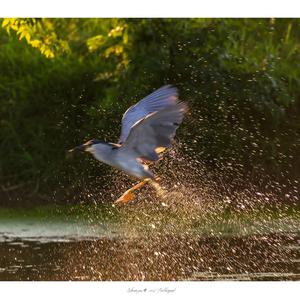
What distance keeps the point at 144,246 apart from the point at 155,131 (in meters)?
2.27

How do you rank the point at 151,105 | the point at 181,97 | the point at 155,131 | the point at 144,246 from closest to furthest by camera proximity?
the point at 155,131 < the point at 151,105 < the point at 144,246 < the point at 181,97

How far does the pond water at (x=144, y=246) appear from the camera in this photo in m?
8.10

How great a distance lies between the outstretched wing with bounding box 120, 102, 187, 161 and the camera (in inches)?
283

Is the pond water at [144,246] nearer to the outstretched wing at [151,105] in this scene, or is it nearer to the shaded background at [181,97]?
the shaded background at [181,97]

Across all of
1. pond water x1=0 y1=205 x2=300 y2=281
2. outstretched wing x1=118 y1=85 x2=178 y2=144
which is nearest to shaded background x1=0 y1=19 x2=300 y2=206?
pond water x1=0 y1=205 x2=300 y2=281

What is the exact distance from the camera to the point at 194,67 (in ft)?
39.8

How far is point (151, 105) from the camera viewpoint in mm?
7562

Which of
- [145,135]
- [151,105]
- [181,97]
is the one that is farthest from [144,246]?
[181,97]

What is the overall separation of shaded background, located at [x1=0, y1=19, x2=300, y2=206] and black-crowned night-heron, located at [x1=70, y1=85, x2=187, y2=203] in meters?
4.05

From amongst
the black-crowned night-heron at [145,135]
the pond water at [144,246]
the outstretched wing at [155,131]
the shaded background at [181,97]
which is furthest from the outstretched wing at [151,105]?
the shaded background at [181,97]

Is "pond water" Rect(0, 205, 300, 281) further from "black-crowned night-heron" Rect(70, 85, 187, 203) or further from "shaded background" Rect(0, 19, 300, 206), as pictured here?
"shaded background" Rect(0, 19, 300, 206)

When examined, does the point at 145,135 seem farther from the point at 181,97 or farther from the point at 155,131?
the point at 181,97
